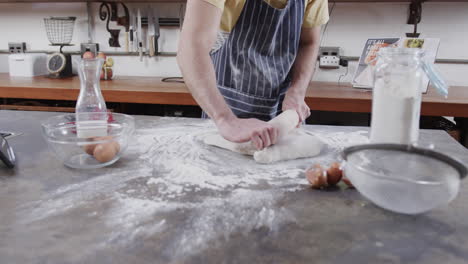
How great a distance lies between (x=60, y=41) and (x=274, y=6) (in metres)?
1.83

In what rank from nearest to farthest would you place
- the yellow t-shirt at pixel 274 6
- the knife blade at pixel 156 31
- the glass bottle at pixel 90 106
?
the glass bottle at pixel 90 106, the yellow t-shirt at pixel 274 6, the knife blade at pixel 156 31

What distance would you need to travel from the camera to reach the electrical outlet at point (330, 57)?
7.32 ft

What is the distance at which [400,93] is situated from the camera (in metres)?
0.67

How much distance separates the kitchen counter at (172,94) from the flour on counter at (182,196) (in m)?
0.85

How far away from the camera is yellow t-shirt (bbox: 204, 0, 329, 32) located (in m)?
1.09

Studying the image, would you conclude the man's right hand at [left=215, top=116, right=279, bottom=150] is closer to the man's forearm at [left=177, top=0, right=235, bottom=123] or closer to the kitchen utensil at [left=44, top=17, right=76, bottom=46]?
the man's forearm at [left=177, top=0, right=235, bottom=123]

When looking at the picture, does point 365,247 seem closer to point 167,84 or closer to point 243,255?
point 243,255

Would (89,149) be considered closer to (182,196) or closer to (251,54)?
(182,196)

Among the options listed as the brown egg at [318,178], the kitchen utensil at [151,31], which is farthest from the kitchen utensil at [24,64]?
the brown egg at [318,178]

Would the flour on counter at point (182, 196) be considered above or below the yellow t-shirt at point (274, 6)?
below

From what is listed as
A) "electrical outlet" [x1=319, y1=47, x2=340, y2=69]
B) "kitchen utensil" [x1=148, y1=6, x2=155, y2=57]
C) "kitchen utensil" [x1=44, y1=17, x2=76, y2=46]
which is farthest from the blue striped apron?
"kitchen utensil" [x1=44, y1=17, x2=76, y2=46]

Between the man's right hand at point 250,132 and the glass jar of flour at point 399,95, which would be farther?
the man's right hand at point 250,132

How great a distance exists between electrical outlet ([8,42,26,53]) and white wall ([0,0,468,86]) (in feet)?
0.55

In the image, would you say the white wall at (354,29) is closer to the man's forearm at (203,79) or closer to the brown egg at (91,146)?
the man's forearm at (203,79)
